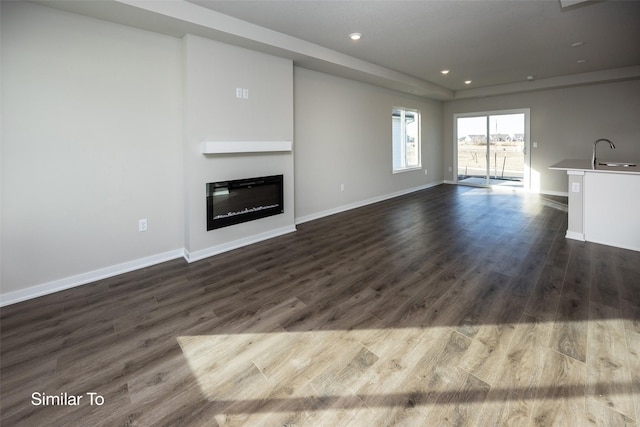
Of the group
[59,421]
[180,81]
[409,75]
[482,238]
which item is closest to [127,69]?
[180,81]

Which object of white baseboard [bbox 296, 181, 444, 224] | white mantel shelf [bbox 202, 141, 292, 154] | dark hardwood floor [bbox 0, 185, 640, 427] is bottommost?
dark hardwood floor [bbox 0, 185, 640, 427]

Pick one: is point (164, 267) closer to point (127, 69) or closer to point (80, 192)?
point (80, 192)

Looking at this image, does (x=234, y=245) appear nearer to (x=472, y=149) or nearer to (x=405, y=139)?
(x=405, y=139)

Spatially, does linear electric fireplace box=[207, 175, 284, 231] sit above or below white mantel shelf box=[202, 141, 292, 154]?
below

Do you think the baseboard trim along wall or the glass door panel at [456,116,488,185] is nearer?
the baseboard trim along wall

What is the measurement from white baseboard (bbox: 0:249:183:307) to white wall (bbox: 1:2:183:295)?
1.5 inches

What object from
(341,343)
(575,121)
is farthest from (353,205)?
(575,121)

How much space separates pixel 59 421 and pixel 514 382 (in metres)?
2.30

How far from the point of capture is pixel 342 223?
5.08 m

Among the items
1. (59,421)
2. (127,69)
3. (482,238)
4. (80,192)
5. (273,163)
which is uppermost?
(127,69)

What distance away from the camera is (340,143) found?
568cm

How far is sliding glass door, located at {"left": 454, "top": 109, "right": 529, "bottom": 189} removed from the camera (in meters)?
7.71

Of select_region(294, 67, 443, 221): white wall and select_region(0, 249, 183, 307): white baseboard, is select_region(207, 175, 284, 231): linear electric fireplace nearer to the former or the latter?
select_region(0, 249, 183, 307): white baseboard

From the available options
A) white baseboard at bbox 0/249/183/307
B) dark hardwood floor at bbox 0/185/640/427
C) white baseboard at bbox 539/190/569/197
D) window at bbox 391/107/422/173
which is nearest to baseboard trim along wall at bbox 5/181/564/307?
white baseboard at bbox 0/249/183/307
